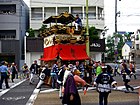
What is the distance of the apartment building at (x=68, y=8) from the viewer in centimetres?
5988

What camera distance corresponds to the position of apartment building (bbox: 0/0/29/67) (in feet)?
165

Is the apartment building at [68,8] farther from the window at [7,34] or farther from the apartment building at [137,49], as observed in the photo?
the apartment building at [137,49]

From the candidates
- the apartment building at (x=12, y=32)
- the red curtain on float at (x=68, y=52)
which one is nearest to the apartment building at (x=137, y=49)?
the apartment building at (x=12, y=32)

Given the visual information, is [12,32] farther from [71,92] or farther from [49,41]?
[71,92]

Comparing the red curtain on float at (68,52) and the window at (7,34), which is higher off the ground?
the window at (7,34)

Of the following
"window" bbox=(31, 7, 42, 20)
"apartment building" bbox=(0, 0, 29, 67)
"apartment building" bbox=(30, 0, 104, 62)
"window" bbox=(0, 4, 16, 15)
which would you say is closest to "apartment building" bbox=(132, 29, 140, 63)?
"apartment building" bbox=(30, 0, 104, 62)

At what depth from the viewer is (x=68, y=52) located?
2683 centimetres

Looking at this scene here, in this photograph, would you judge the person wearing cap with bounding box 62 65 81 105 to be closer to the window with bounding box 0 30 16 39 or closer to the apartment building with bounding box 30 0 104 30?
the window with bounding box 0 30 16 39

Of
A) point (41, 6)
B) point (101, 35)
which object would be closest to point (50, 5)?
point (41, 6)

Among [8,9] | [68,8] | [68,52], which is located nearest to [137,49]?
[68,8]

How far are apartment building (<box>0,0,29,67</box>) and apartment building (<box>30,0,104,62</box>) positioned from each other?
21.1ft

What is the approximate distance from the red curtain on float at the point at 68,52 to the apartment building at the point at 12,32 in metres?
22.2

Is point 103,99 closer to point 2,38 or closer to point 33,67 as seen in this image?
point 33,67

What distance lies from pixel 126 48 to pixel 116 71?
70991 mm
